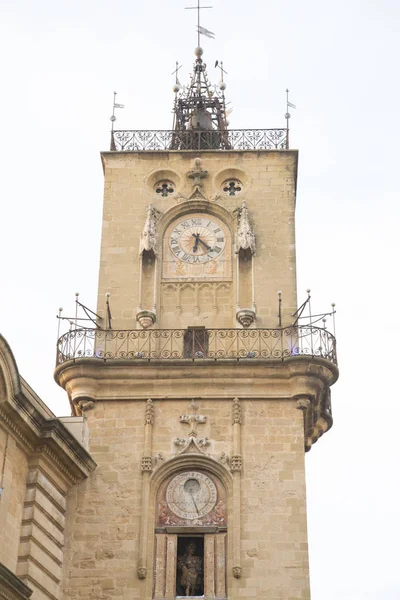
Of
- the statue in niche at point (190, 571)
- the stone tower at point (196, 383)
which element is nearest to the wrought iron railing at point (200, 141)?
the stone tower at point (196, 383)

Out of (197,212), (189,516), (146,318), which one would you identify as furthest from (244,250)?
(189,516)

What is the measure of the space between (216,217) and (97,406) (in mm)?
5733

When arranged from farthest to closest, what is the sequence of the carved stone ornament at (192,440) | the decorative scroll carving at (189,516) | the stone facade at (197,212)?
1. the stone facade at (197,212)
2. the carved stone ornament at (192,440)
3. the decorative scroll carving at (189,516)

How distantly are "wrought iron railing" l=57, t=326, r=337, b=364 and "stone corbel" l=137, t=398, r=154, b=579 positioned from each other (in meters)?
1.28

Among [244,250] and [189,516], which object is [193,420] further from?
[244,250]

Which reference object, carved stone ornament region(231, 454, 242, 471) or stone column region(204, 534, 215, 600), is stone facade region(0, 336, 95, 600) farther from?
carved stone ornament region(231, 454, 242, 471)

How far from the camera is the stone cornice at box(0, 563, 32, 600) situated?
19.8 metres

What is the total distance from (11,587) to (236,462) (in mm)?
6242

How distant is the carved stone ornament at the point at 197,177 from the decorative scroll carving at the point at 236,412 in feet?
18.4

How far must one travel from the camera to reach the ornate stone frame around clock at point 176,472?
23.8 meters

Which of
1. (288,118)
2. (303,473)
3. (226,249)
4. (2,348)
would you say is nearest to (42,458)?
(2,348)

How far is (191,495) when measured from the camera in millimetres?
24750

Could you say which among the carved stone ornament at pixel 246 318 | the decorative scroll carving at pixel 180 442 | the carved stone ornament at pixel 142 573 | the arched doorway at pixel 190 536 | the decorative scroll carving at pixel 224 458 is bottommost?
the carved stone ornament at pixel 142 573

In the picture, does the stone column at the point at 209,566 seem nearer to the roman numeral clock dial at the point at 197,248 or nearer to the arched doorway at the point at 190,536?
the arched doorway at the point at 190,536
